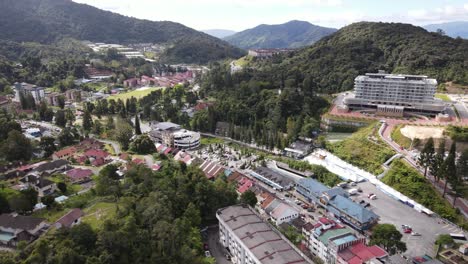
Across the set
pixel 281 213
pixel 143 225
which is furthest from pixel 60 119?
pixel 281 213

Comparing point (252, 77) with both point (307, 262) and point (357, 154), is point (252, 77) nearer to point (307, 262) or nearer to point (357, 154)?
point (357, 154)

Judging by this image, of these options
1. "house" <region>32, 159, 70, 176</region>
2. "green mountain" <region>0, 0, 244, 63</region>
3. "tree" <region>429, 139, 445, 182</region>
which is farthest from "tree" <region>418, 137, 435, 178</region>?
"green mountain" <region>0, 0, 244, 63</region>

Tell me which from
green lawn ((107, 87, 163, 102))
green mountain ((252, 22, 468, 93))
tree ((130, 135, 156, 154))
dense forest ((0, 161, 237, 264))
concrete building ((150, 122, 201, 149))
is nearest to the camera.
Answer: dense forest ((0, 161, 237, 264))

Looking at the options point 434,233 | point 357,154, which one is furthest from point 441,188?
point 357,154

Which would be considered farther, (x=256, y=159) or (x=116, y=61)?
(x=116, y=61)

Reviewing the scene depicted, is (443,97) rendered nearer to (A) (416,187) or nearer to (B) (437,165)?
(B) (437,165)

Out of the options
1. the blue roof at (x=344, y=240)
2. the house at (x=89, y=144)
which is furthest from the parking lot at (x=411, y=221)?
the house at (x=89, y=144)

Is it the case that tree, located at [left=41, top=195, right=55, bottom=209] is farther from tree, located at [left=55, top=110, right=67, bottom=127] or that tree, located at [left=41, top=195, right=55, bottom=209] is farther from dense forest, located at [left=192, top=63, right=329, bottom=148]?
tree, located at [left=55, top=110, right=67, bottom=127]
